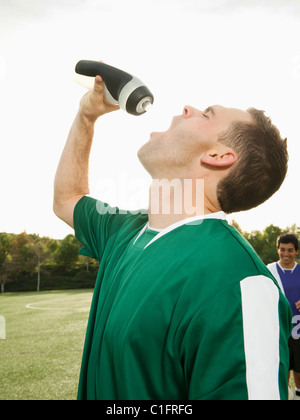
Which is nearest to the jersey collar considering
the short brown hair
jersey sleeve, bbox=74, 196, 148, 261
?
the short brown hair

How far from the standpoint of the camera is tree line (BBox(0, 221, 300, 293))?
40312mm

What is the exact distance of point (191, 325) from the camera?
37.4 inches

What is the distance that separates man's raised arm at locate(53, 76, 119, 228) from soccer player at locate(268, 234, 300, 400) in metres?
3.47

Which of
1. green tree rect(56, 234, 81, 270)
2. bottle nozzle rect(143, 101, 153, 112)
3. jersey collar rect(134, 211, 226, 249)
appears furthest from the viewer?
green tree rect(56, 234, 81, 270)

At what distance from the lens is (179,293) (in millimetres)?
1036

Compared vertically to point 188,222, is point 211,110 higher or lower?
higher

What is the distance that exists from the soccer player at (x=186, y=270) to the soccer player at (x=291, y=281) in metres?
3.40

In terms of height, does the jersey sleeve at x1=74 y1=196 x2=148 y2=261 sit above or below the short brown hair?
below

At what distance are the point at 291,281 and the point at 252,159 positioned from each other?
3.68 m

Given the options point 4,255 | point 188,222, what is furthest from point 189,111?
point 4,255

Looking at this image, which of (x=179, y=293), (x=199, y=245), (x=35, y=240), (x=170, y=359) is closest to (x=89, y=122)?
(x=199, y=245)

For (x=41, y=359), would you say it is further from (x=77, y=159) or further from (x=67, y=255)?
(x=67, y=255)

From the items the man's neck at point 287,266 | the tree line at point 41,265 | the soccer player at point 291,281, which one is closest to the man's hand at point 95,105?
the soccer player at point 291,281

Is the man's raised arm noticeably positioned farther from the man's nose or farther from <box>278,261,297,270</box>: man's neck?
<box>278,261,297,270</box>: man's neck
